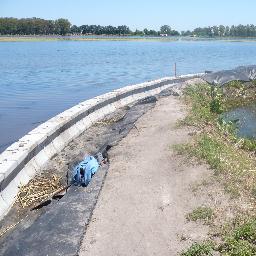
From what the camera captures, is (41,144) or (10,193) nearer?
(10,193)

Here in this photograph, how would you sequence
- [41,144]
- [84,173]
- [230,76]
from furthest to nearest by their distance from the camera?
[230,76] < [41,144] < [84,173]

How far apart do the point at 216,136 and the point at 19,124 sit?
9.95 m

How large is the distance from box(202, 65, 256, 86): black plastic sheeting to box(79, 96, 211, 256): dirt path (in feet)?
42.3

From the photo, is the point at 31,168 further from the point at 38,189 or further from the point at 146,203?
the point at 146,203

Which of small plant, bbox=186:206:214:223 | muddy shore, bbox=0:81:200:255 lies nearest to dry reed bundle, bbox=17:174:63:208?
muddy shore, bbox=0:81:200:255

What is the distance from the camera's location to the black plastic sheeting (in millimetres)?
22938

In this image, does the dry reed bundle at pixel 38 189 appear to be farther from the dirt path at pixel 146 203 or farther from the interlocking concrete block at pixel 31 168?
the dirt path at pixel 146 203

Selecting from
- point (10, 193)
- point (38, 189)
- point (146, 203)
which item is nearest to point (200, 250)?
point (146, 203)

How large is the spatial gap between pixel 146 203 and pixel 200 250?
74.2 inches

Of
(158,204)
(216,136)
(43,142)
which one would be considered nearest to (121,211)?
(158,204)

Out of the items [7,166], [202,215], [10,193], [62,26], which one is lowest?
[10,193]

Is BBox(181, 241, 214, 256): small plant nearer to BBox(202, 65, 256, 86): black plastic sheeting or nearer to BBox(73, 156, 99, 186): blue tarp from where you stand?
BBox(73, 156, 99, 186): blue tarp

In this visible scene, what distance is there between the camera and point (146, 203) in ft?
23.4

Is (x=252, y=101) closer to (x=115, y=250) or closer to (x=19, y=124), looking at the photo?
(x=19, y=124)
